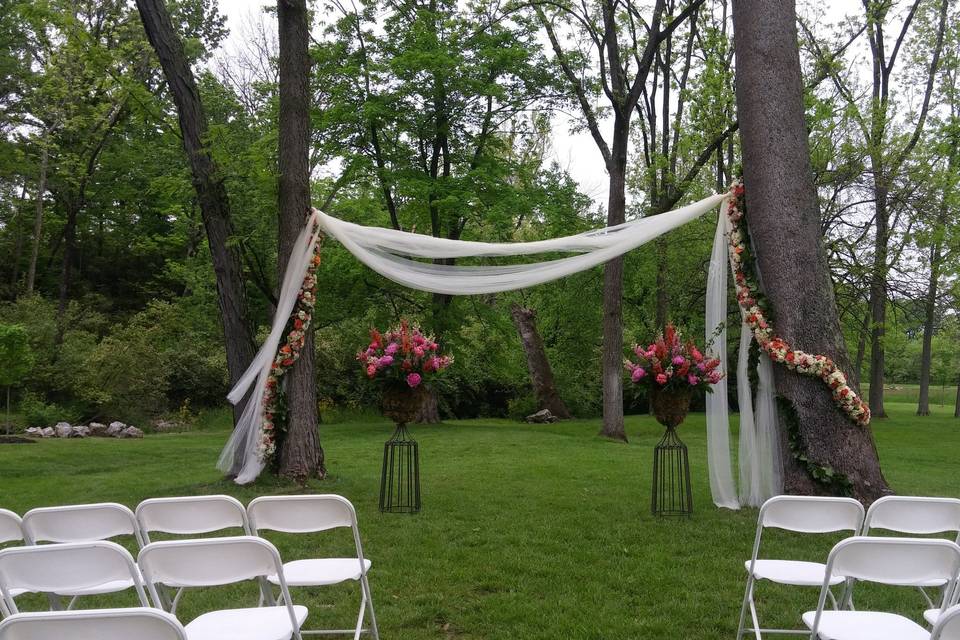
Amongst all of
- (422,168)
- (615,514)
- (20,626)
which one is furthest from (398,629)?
(422,168)

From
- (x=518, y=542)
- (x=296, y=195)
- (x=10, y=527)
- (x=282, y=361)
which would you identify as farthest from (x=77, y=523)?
(x=296, y=195)

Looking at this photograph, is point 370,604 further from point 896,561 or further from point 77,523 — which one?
point 896,561

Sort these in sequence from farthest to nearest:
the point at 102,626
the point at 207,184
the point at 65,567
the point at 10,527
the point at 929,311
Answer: the point at 929,311, the point at 207,184, the point at 10,527, the point at 65,567, the point at 102,626

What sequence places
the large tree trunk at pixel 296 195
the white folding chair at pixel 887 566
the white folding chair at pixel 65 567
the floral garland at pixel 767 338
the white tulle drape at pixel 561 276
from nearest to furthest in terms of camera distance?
the white folding chair at pixel 65 567 < the white folding chair at pixel 887 566 < the floral garland at pixel 767 338 < the white tulle drape at pixel 561 276 < the large tree trunk at pixel 296 195

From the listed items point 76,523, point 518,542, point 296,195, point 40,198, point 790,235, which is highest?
point 40,198

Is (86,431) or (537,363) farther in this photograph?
(537,363)

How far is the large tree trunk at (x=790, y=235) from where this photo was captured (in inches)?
230

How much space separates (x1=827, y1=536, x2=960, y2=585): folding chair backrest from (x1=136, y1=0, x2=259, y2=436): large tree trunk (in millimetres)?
6402

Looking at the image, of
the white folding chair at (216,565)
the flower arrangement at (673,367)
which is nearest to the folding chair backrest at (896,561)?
the white folding chair at (216,565)

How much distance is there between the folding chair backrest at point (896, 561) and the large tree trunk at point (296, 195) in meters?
5.70

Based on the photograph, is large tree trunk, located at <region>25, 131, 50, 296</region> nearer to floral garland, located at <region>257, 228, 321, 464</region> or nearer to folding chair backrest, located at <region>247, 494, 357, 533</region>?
floral garland, located at <region>257, 228, 321, 464</region>

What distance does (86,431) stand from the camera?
45.9ft

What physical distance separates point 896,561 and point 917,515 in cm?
90

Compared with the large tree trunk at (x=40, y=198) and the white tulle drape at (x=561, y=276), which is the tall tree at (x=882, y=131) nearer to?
the white tulle drape at (x=561, y=276)
